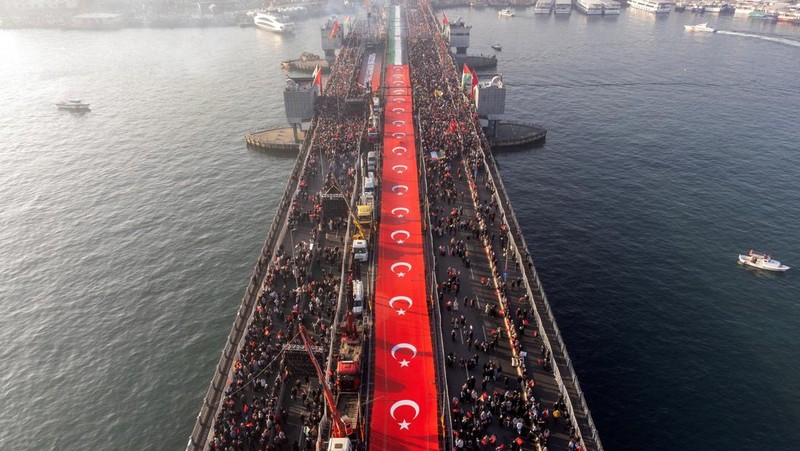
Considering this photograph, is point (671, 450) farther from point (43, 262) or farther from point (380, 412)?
point (43, 262)

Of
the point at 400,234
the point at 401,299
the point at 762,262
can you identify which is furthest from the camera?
the point at 762,262

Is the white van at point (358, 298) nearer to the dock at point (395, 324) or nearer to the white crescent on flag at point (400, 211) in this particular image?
the dock at point (395, 324)

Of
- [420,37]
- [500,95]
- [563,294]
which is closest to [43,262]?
[563,294]

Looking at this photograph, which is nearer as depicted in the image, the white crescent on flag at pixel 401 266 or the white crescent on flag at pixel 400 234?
the white crescent on flag at pixel 401 266

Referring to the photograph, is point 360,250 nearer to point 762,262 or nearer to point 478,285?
point 478,285

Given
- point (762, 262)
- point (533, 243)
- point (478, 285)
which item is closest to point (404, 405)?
point (478, 285)

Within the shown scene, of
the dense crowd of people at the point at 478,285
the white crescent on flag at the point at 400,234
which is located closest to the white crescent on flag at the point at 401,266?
the dense crowd of people at the point at 478,285

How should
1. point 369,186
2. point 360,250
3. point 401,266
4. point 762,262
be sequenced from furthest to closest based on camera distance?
point 762,262 → point 369,186 → point 360,250 → point 401,266
